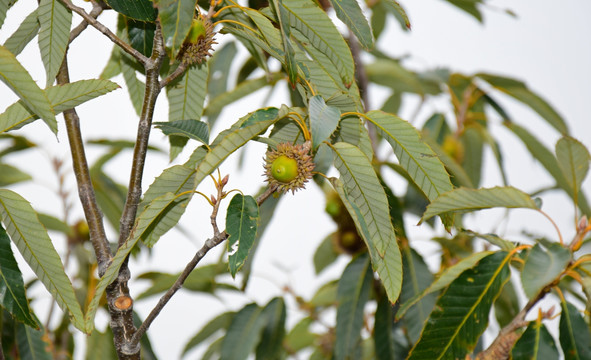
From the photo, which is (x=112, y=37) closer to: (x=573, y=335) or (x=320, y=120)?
(x=320, y=120)

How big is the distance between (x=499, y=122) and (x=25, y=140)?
97 cm

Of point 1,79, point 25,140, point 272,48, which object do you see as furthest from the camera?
point 25,140

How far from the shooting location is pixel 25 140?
1.12m

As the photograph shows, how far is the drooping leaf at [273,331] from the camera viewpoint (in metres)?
1.02

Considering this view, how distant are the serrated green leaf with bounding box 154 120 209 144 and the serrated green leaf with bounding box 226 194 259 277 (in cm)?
6

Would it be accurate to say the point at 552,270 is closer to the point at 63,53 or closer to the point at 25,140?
the point at 63,53

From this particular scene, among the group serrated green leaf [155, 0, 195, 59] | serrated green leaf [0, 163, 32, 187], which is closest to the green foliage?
serrated green leaf [155, 0, 195, 59]

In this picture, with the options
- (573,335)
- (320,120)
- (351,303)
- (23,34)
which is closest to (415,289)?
(351,303)

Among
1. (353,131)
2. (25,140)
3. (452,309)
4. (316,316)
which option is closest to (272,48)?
(353,131)

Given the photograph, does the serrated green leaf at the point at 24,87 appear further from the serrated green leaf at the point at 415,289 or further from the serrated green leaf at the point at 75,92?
the serrated green leaf at the point at 415,289

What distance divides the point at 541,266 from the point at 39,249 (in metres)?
0.49

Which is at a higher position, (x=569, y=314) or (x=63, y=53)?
(x=63, y=53)

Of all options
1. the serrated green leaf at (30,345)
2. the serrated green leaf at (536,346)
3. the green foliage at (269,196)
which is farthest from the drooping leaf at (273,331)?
the serrated green leaf at (536,346)

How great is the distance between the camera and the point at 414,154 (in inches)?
20.9
